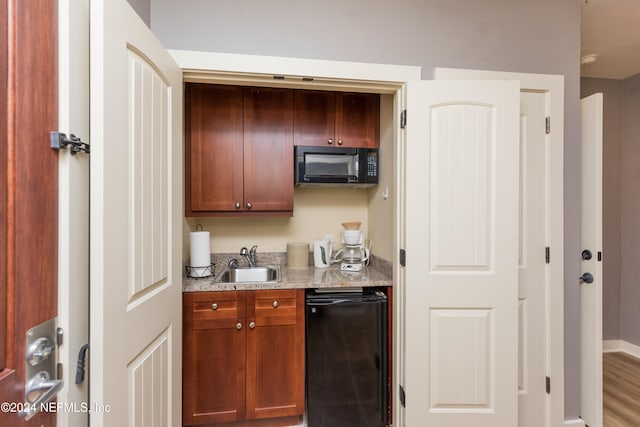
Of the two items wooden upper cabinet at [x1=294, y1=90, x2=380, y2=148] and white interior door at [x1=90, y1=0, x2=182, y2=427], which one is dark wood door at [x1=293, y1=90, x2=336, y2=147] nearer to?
wooden upper cabinet at [x1=294, y1=90, x2=380, y2=148]

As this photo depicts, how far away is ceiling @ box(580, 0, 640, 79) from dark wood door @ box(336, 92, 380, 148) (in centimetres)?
145

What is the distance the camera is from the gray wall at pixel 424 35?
4.93ft

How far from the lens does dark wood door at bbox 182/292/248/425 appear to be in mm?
1659

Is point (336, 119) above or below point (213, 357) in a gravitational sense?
above

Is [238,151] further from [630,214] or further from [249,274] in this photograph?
[630,214]

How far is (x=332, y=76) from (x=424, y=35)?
0.62 metres

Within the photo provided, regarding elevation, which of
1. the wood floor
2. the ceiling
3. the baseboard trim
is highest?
the ceiling

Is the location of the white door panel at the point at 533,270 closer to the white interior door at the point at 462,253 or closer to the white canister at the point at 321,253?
the white interior door at the point at 462,253

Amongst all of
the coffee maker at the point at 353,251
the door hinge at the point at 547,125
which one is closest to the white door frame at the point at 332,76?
the coffee maker at the point at 353,251

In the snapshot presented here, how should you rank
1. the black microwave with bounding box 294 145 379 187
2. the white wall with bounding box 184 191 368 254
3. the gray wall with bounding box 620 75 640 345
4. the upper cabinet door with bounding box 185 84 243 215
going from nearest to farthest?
the upper cabinet door with bounding box 185 84 243 215
the black microwave with bounding box 294 145 379 187
the white wall with bounding box 184 191 368 254
the gray wall with bounding box 620 75 640 345

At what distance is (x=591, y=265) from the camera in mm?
1780

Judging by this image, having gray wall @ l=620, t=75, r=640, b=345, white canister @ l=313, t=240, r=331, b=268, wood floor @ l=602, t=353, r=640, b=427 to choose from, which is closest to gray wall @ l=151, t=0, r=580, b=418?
wood floor @ l=602, t=353, r=640, b=427

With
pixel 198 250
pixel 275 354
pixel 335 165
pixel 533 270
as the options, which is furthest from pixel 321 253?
pixel 533 270

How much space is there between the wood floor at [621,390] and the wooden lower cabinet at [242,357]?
2.13 meters
